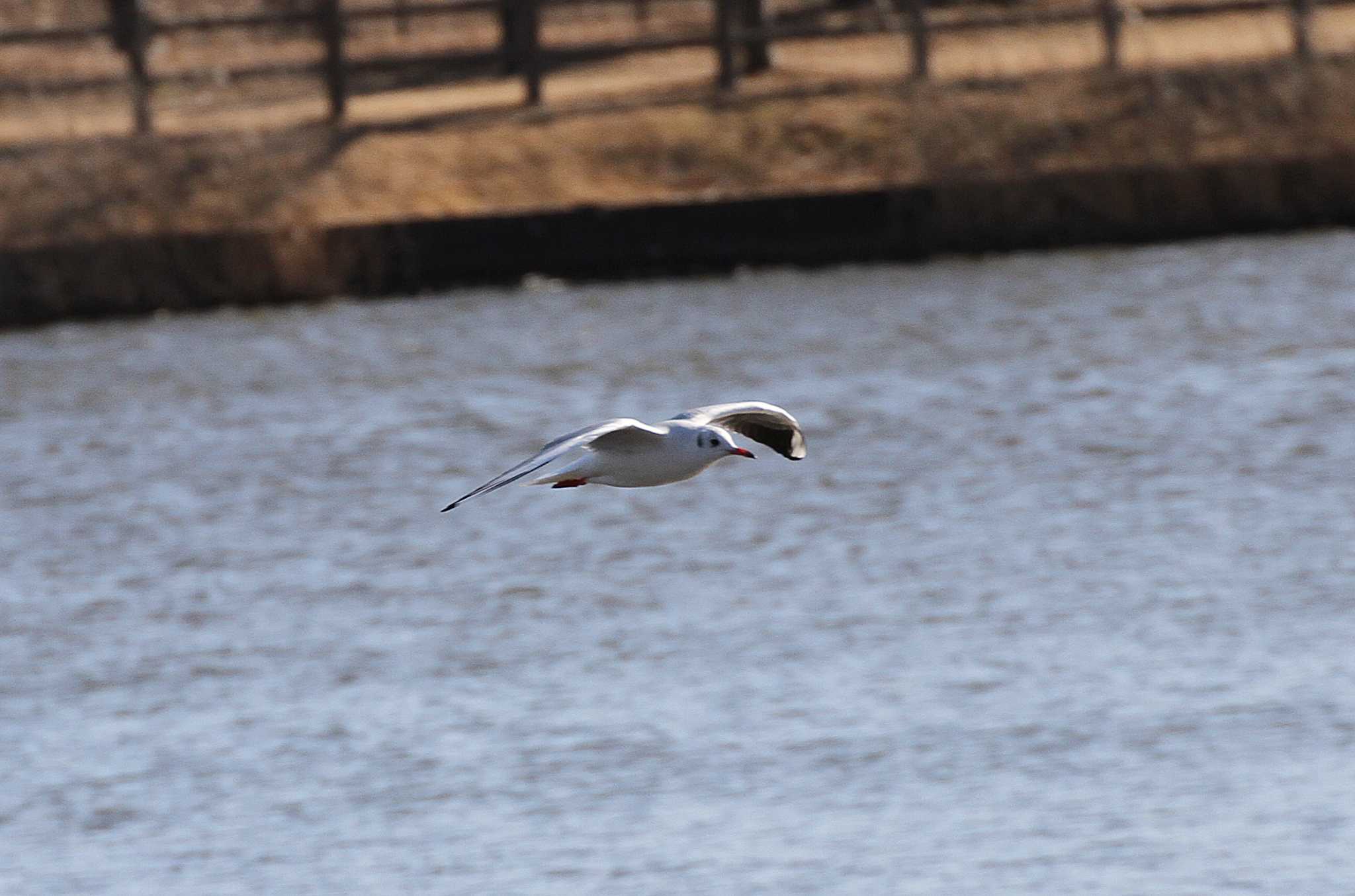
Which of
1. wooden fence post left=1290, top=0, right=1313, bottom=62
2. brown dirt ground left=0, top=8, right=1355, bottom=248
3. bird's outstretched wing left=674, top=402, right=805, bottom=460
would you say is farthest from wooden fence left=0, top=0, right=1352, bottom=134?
bird's outstretched wing left=674, top=402, right=805, bottom=460

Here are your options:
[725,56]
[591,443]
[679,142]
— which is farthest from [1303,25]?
[591,443]

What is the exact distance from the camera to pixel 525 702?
10797mm

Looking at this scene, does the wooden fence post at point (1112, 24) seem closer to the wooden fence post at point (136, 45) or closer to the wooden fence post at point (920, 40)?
the wooden fence post at point (920, 40)

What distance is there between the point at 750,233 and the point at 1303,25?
5.65 metres

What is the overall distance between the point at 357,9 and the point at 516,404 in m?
6.76

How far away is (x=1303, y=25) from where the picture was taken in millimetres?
21328

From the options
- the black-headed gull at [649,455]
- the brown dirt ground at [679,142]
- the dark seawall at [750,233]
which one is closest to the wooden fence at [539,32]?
the brown dirt ground at [679,142]

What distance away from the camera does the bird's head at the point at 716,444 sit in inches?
283

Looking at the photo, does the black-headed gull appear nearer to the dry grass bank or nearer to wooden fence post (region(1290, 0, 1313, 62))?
the dry grass bank

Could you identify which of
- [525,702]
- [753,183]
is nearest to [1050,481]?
[525,702]

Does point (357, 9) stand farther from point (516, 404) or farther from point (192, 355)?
point (516, 404)

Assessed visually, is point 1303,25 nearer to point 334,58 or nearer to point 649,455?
point 334,58

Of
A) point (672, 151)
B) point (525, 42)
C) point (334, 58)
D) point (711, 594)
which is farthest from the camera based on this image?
point (334, 58)

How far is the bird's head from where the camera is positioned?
23.6 ft
